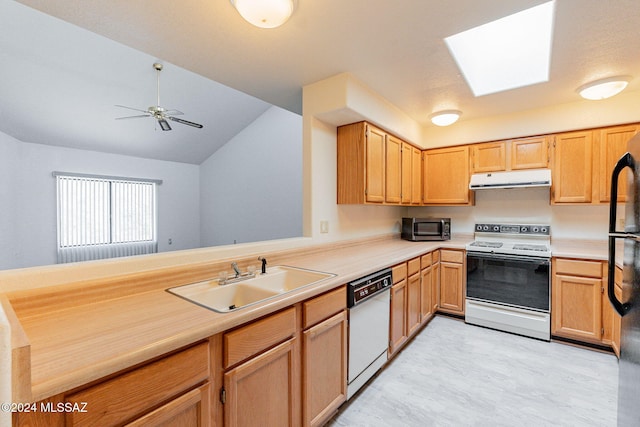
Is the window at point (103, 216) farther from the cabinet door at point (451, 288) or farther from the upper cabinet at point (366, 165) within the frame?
the cabinet door at point (451, 288)

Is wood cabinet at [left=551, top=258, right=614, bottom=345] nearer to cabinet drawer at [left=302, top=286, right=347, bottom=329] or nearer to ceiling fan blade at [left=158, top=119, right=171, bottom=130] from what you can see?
cabinet drawer at [left=302, top=286, right=347, bottom=329]

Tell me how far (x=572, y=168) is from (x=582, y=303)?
133cm

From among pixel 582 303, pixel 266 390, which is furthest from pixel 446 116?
pixel 266 390

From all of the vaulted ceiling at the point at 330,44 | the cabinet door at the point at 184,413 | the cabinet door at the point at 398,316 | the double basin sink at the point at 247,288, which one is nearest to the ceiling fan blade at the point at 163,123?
the vaulted ceiling at the point at 330,44

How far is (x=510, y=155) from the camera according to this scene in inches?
123

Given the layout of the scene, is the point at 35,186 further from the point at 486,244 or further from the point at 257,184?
the point at 486,244

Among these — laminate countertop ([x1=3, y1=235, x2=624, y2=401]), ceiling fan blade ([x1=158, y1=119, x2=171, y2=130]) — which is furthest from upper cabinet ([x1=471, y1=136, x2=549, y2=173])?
ceiling fan blade ([x1=158, y1=119, x2=171, y2=130])

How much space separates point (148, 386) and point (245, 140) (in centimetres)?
640

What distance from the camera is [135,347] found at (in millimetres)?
819

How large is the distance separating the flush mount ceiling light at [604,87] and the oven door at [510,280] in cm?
149

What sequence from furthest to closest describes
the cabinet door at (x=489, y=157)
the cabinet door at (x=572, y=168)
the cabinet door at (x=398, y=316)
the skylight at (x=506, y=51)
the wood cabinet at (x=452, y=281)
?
the cabinet door at (x=489, y=157) → the wood cabinet at (x=452, y=281) → the cabinet door at (x=572, y=168) → the cabinet door at (x=398, y=316) → the skylight at (x=506, y=51)

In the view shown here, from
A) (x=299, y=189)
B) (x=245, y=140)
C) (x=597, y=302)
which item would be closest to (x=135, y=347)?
(x=597, y=302)

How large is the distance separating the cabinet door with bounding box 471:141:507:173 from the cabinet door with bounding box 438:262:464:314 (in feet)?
3.98

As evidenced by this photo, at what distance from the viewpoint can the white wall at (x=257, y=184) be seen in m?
5.79
